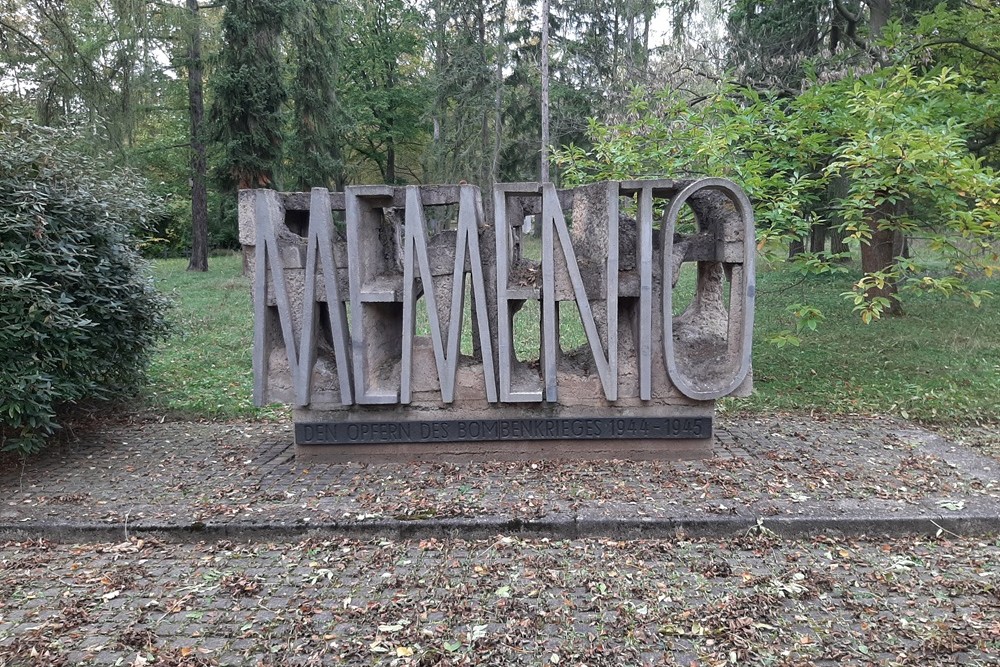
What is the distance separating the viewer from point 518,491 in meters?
5.08

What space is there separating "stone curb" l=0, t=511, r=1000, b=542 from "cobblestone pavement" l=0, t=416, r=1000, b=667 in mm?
13

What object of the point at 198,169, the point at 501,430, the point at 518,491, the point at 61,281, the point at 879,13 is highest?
the point at 879,13

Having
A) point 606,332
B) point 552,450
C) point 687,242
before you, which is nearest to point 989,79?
point 687,242

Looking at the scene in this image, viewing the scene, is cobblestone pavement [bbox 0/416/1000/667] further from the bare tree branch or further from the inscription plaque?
the bare tree branch

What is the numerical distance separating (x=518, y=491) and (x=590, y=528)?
28.9 inches

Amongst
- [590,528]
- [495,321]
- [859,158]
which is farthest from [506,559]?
[859,158]

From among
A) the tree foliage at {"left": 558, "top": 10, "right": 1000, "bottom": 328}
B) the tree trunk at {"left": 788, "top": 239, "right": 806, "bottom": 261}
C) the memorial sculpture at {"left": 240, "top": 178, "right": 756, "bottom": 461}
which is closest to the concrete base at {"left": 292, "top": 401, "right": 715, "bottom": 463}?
the memorial sculpture at {"left": 240, "top": 178, "right": 756, "bottom": 461}

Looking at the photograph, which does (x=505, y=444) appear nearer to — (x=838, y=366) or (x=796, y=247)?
(x=838, y=366)

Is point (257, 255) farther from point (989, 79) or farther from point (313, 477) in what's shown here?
point (989, 79)

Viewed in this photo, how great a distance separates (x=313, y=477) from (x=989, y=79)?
408 inches

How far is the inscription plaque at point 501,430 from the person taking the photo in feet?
18.7

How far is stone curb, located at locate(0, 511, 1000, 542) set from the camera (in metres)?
4.49

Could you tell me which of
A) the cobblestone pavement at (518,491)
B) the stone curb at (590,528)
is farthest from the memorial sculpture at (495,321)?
the stone curb at (590,528)

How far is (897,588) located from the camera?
150 inches
